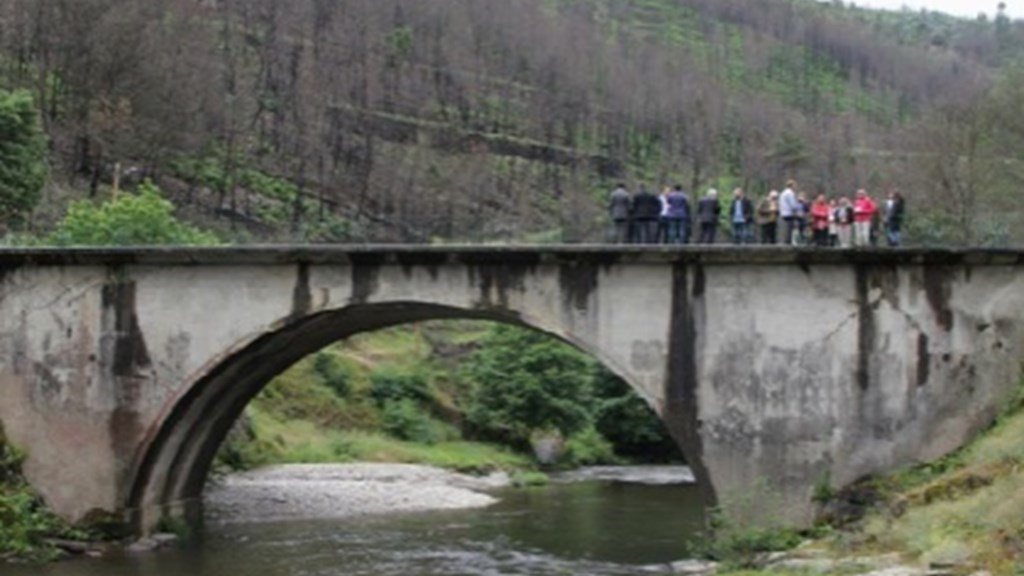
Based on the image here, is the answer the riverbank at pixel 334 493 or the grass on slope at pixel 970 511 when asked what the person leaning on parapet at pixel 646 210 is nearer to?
the grass on slope at pixel 970 511

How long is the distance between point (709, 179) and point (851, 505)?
7909 centimetres

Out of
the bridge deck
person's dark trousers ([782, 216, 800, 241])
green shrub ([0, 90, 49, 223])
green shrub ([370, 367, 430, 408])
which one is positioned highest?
green shrub ([0, 90, 49, 223])

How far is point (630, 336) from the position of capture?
2722 cm

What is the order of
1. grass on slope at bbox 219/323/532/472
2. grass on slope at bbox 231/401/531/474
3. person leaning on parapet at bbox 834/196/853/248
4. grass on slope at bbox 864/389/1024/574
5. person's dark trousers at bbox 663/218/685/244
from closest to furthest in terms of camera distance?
grass on slope at bbox 864/389/1024/574 → person leaning on parapet at bbox 834/196/853/248 → person's dark trousers at bbox 663/218/685/244 → grass on slope at bbox 231/401/531/474 → grass on slope at bbox 219/323/532/472

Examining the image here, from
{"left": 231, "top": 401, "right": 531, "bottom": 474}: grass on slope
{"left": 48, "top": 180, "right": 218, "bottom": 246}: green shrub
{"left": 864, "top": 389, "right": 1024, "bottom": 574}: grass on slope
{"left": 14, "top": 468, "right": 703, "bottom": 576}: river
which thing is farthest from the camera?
{"left": 231, "top": 401, "right": 531, "bottom": 474}: grass on slope

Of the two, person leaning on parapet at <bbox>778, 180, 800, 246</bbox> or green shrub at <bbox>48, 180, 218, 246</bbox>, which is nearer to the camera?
person leaning on parapet at <bbox>778, 180, 800, 246</bbox>

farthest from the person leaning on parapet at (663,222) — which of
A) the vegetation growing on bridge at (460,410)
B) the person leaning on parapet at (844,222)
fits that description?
the vegetation growing on bridge at (460,410)

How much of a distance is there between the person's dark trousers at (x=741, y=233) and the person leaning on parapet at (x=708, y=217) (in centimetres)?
39

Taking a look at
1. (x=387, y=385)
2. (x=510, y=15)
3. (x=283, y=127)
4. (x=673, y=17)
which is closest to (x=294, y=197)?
(x=283, y=127)

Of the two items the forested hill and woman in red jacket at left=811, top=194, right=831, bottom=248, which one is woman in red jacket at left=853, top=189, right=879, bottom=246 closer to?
woman in red jacket at left=811, top=194, right=831, bottom=248

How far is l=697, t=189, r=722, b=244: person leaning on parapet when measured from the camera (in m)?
28.5

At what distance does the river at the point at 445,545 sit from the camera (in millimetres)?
27250

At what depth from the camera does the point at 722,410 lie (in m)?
26.8

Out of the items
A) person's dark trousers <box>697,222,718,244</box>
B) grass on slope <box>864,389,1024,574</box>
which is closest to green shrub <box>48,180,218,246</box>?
person's dark trousers <box>697,222,718,244</box>
